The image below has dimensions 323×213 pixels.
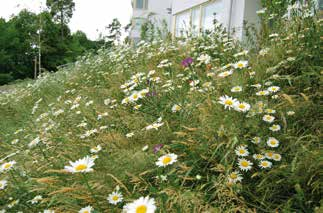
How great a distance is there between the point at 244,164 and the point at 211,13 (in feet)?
26.4

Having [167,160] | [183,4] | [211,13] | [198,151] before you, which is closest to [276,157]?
[198,151]

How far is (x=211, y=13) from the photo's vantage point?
28.6 feet

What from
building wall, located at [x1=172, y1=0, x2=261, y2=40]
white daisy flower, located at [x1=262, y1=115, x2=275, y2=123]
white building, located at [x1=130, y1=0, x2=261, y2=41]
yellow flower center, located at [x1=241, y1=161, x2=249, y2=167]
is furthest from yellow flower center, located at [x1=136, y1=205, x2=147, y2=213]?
building wall, located at [x1=172, y1=0, x2=261, y2=40]

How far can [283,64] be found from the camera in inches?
85.9

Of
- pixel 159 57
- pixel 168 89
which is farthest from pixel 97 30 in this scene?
pixel 168 89

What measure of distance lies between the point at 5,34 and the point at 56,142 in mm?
22862

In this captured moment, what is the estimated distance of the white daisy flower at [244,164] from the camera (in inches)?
54.0

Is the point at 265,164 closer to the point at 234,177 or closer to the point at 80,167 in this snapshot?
the point at 234,177

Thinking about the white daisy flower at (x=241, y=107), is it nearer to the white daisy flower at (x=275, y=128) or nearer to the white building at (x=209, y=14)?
A: the white daisy flower at (x=275, y=128)

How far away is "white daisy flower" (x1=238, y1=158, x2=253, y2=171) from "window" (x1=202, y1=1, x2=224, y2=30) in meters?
7.02

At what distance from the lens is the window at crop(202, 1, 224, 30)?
8109 millimetres

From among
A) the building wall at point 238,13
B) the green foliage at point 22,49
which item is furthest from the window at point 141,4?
the building wall at point 238,13

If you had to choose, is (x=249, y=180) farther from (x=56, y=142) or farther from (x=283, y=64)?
(x=56, y=142)

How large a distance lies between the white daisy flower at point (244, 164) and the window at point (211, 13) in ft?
23.0
